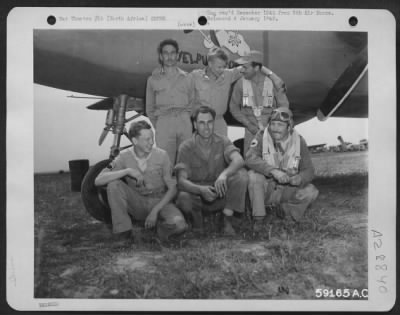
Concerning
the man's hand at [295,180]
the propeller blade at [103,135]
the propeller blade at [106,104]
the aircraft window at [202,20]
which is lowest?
the man's hand at [295,180]

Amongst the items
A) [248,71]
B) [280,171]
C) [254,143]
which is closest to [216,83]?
[248,71]

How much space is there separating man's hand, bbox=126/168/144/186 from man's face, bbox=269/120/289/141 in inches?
16.5

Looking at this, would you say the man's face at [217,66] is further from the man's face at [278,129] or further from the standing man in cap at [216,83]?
the man's face at [278,129]

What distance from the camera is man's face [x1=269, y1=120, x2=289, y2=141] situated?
50.3 inches

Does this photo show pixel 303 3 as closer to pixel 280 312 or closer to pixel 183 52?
pixel 183 52

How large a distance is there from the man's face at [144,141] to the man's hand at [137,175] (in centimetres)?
7

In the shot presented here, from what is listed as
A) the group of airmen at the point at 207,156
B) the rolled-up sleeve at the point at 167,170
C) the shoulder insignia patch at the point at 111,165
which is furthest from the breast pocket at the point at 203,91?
the shoulder insignia patch at the point at 111,165

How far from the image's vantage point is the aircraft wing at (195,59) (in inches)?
50.3

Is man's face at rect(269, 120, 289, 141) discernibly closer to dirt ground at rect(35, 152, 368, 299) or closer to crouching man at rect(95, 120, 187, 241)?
dirt ground at rect(35, 152, 368, 299)

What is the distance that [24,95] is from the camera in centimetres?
129

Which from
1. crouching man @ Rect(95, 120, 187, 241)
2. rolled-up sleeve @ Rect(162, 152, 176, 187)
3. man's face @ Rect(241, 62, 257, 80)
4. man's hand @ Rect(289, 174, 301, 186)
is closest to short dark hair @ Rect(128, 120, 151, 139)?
crouching man @ Rect(95, 120, 187, 241)

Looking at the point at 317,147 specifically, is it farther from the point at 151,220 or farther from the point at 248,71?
the point at 151,220

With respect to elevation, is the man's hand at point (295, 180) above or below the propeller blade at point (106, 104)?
below

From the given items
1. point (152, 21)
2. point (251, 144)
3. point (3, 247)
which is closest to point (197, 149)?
point (251, 144)
